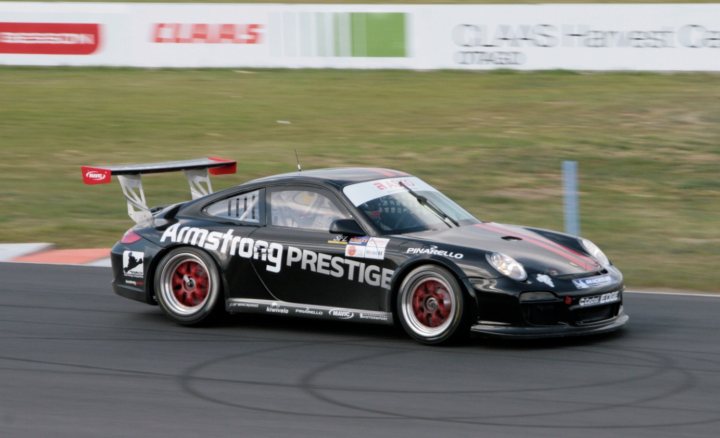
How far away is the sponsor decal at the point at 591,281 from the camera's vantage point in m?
8.31

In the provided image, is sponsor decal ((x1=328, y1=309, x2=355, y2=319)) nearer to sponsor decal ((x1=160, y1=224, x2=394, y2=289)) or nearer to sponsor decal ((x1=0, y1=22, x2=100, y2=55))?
sponsor decal ((x1=160, y1=224, x2=394, y2=289))

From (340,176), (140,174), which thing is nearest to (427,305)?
(340,176)

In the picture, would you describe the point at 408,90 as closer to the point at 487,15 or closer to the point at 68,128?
the point at 487,15

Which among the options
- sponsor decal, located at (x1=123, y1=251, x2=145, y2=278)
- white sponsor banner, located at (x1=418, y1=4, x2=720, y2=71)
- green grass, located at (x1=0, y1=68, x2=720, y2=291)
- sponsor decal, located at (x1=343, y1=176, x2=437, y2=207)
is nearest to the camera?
sponsor decal, located at (x1=343, y1=176, x2=437, y2=207)

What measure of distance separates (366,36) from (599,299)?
18163mm

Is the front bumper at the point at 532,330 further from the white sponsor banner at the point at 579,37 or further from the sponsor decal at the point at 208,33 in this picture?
the sponsor decal at the point at 208,33

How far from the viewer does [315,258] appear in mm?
8820

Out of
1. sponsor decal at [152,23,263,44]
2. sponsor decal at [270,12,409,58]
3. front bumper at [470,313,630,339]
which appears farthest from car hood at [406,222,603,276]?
sponsor decal at [152,23,263,44]

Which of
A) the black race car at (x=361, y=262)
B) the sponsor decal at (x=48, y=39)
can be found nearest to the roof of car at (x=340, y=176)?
the black race car at (x=361, y=262)

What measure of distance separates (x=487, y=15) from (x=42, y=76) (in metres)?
9.89

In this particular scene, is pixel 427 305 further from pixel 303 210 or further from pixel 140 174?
pixel 140 174

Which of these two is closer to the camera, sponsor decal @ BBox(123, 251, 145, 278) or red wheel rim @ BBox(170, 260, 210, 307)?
red wheel rim @ BBox(170, 260, 210, 307)

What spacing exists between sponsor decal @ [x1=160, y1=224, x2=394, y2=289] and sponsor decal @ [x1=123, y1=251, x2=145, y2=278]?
25 cm

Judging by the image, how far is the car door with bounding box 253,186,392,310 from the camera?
8633 millimetres
